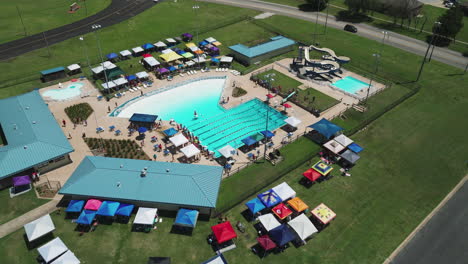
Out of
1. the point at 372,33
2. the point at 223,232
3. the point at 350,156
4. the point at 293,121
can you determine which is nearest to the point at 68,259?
the point at 223,232

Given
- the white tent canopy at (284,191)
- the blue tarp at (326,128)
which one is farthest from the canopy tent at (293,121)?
the white tent canopy at (284,191)

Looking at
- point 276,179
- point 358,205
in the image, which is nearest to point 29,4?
point 276,179

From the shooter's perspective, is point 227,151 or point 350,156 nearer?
point 350,156

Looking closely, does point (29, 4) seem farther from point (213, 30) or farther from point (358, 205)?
point (358, 205)

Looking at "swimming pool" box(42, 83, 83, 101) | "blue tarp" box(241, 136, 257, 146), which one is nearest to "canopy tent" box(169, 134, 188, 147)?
"blue tarp" box(241, 136, 257, 146)

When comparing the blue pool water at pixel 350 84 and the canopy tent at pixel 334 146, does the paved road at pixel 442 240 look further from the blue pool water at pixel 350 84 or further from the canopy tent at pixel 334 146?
the blue pool water at pixel 350 84

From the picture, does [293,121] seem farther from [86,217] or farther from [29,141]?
[29,141]

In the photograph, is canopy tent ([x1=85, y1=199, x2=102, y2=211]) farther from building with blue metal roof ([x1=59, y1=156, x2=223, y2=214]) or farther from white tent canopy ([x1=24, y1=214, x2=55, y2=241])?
white tent canopy ([x1=24, y1=214, x2=55, y2=241])
